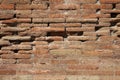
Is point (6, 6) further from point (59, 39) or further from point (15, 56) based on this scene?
point (59, 39)

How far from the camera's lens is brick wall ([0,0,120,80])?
12.4 ft

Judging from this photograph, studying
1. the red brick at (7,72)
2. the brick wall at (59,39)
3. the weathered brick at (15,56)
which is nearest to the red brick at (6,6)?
the brick wall at (59,39)

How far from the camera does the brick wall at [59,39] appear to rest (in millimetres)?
3766

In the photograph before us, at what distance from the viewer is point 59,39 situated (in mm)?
3840

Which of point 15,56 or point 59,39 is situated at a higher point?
point 59,39

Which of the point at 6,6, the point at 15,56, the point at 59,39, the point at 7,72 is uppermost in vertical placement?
the point at 6,6

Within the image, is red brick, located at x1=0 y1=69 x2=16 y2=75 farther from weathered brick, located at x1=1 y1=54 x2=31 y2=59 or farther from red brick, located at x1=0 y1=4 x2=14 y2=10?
red brick, located at x1=0 y1=4 x2=14 y2=10

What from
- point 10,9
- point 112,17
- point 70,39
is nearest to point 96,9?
point 112,17

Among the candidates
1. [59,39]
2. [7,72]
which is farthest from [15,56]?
[59,39]

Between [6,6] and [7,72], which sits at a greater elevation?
[6,6]

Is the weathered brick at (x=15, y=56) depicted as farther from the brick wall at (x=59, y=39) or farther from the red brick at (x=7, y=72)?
the red brick at (x=7, y=72)

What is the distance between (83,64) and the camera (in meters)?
3.77

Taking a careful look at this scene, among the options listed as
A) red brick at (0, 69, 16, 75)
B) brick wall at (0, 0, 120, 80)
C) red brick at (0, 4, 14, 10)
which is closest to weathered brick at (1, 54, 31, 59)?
brick wall at (0, 0, 120, 80)

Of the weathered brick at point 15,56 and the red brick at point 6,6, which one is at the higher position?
the red brick at point 6,6
